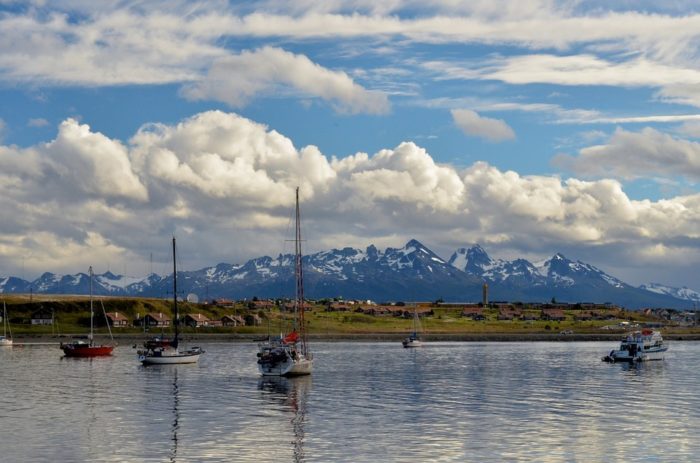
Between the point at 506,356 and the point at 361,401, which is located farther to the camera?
the point at 506,356

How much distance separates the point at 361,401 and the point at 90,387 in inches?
1265

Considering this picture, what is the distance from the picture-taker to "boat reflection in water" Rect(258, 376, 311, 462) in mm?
59438

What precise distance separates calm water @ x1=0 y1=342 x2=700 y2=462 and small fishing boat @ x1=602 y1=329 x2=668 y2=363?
2259cm

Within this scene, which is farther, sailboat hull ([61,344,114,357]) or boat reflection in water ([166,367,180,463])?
sailboat hull ([61,344,114,357])

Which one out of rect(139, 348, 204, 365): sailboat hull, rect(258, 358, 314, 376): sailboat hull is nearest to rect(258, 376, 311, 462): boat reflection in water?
rect(258, 358, 314, 376): sailboat hull

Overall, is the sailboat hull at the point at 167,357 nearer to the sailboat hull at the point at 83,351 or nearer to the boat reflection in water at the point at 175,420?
the sailboat hull at the point at 83,351

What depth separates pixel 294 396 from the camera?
290 feet

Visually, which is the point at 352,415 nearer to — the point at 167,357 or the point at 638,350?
the point at 167,357

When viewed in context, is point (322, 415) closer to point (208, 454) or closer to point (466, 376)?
point (208, 454)

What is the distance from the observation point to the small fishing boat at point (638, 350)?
500 ft

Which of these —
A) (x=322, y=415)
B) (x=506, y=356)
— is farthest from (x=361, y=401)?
(x=506, y=356)

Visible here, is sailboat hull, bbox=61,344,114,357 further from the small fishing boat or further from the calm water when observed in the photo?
the small fishing boat

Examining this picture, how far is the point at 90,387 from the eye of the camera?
323 feet

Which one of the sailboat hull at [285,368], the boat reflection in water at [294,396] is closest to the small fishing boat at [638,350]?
the sailboat hull at [285,368]
